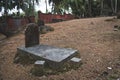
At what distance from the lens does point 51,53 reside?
26.5 ft

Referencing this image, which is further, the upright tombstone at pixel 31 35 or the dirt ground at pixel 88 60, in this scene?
the upright tombstone at pixel 31 35

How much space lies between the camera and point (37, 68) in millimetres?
7273

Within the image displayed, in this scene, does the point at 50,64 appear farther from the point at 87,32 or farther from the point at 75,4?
the point at 75,4

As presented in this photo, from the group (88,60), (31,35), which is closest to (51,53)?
(88,60)

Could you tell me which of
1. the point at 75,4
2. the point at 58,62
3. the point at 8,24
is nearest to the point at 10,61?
the point at 58,62

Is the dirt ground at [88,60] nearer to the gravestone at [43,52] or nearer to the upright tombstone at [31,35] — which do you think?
the gravestone at [43,52]

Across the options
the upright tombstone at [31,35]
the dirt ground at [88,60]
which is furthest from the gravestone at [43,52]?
the dirt ground at [88,60]

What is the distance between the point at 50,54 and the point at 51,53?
0.11m

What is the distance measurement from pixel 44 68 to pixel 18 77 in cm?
81

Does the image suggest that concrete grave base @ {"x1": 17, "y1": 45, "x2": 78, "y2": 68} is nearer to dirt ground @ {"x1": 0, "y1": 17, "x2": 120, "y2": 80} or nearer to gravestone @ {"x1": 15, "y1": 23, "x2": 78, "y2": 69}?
gravestone @ {"x1": 15, "y1": 23, "x2": 78, "y2": 69}

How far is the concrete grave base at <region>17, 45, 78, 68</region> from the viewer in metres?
7.30

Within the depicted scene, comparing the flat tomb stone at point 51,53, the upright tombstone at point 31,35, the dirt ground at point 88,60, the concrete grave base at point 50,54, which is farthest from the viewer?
the upright tombstone at point 31,35

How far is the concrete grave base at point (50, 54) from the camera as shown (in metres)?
7.30

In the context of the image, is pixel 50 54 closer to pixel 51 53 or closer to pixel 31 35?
pixel 51 53
